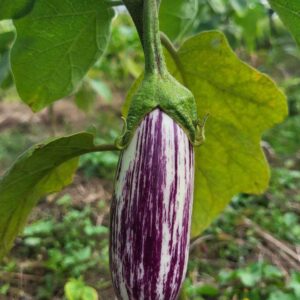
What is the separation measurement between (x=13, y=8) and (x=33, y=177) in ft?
0.75

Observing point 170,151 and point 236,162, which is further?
point 236,162

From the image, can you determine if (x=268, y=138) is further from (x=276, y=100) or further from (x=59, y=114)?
(x=276, y=100)

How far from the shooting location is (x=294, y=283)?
108 centimetres

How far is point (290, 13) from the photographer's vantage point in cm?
75

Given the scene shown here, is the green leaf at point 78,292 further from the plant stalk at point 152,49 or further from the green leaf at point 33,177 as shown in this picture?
the plant stalk at point 152,49

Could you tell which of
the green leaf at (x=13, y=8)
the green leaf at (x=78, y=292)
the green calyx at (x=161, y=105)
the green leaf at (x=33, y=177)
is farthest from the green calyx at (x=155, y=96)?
the green leaf at (x=78, y=292)

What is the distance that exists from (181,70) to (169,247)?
420 mm

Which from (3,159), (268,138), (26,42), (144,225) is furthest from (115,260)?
(268,138)

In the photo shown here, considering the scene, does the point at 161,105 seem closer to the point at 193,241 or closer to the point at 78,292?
the point at 78,292

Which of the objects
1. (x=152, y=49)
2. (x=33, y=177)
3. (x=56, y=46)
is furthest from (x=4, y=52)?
(x=152, y=49)

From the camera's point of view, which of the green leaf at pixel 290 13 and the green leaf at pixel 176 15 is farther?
the green leaf at pixel 176 15

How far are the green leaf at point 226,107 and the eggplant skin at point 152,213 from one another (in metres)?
0.33

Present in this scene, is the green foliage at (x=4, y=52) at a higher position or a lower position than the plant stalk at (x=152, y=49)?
lower

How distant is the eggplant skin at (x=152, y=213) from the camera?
0.57 metres
